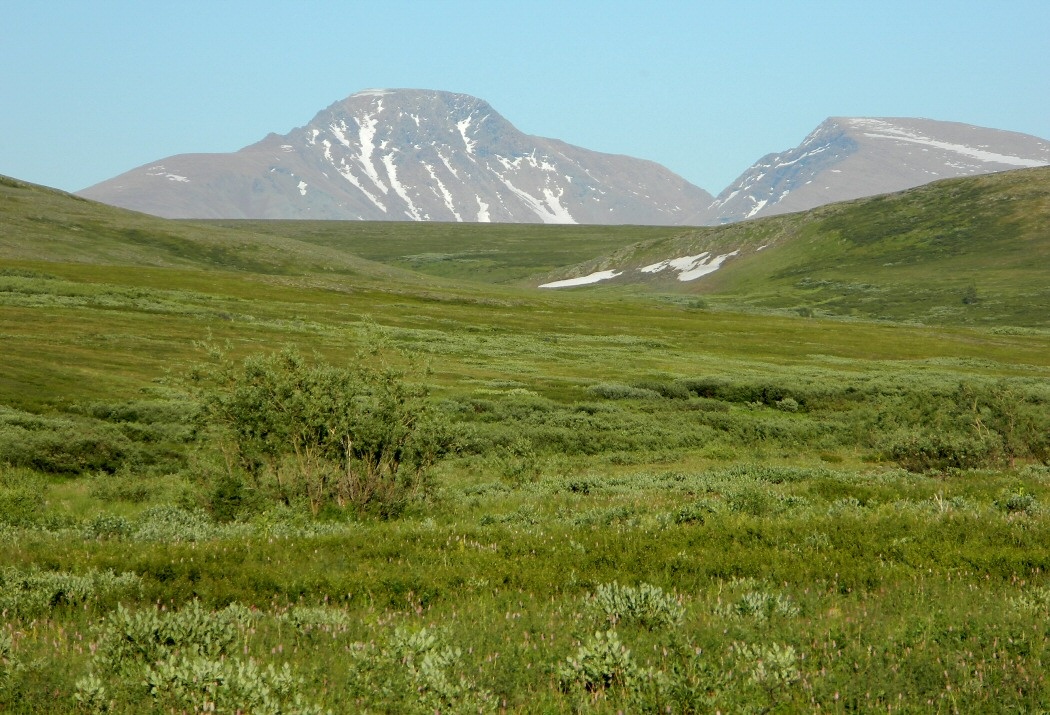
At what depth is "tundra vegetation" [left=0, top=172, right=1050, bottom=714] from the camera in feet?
22.5

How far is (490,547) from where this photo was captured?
11961 millimetres

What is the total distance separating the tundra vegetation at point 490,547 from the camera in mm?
6852

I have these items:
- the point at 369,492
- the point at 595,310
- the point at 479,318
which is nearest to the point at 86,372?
the point at 369,492

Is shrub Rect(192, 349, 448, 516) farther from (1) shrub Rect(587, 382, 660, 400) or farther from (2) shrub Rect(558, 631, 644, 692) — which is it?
(1) shrub Rect(587, 382, 660, 400)

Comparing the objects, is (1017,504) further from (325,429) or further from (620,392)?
(620,392)

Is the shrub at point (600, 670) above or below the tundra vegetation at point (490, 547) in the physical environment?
above

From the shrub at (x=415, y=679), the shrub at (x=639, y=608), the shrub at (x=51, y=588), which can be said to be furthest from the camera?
the shrub at (x=51, y=588)

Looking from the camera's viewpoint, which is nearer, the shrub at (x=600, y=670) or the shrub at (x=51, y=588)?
the shrub at (x=600, y=670)

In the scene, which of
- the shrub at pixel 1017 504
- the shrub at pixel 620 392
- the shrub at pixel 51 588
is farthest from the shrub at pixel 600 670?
the shrub at pixel 620 392

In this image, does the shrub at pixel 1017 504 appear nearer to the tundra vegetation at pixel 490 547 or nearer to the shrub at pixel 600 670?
the tundra vegetation at pixel 490 547

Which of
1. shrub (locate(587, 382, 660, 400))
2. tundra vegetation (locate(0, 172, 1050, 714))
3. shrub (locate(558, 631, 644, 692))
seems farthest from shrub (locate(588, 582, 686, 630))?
shrub (locate(587, 382, 660, 400))

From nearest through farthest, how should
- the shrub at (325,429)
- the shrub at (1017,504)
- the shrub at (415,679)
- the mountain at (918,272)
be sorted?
the shrub at (415,679)
the shrub at (1017,504)
the shrub at (325,429)
the mountain at (918,272)

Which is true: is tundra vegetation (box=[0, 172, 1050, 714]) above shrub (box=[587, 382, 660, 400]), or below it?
above

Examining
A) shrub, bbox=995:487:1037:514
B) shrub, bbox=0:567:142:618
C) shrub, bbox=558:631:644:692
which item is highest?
shrub, bbox=558:631:644:692
